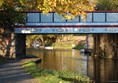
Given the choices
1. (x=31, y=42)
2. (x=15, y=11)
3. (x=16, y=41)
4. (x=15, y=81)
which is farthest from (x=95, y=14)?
(x=31, y=42)

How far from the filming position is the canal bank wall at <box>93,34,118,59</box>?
56.4 m

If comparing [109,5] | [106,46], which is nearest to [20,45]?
[106,46]

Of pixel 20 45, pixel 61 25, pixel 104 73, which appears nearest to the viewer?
pixel 104 73

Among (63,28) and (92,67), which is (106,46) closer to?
(63,28)

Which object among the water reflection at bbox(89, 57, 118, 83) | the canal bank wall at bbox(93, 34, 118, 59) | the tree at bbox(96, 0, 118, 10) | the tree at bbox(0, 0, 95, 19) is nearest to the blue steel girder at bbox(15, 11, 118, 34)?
the water reflection at bbox(89, 57, 118, 83)

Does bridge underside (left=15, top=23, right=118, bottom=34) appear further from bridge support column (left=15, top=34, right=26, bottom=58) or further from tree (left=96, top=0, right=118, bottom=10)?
tree (left=96, top=0, right=118, bottom=10)

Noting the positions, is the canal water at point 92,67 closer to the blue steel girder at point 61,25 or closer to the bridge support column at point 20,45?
the bridge support column at point 20,45

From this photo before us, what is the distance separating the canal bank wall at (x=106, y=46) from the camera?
56406mm

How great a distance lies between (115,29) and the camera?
47156mm

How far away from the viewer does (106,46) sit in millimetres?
58812

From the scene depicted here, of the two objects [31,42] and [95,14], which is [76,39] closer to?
[31,42]

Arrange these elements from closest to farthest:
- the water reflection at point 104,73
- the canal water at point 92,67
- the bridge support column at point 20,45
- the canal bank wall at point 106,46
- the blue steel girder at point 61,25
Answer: the water reflection at point 104,73, the canal water at point 92,67, the blue steel girder at point 61,25, the bridge support column at point 20,45, the canal bank wall at point 106,46

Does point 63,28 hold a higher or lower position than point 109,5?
lower

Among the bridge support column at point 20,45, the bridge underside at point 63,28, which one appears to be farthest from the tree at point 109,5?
the bridge support column at point 20,45
